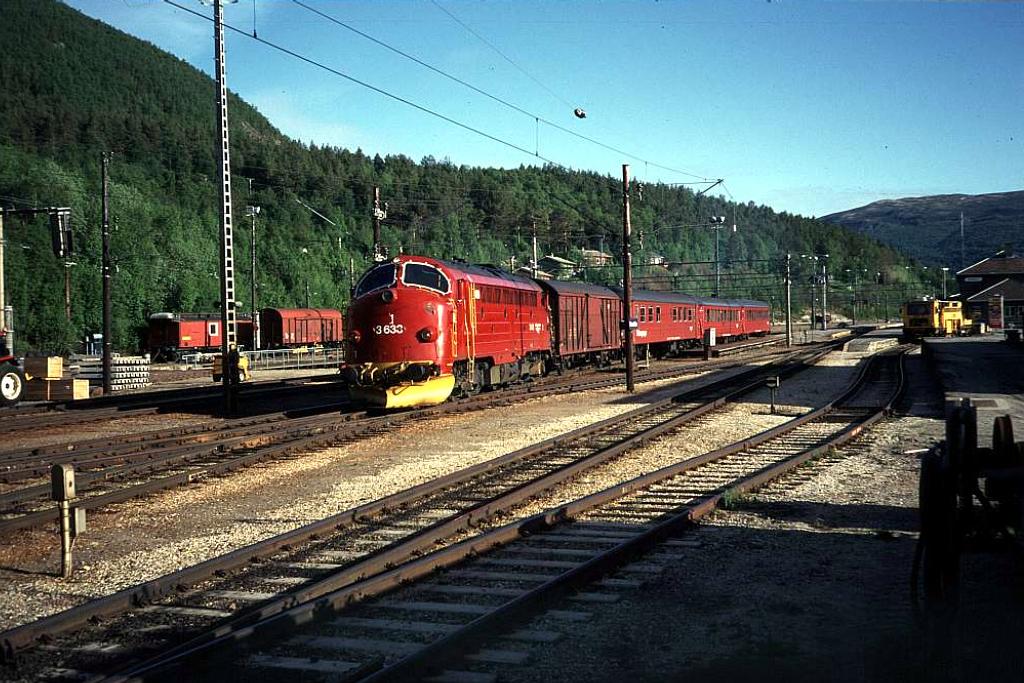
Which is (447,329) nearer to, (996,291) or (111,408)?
(111,408)

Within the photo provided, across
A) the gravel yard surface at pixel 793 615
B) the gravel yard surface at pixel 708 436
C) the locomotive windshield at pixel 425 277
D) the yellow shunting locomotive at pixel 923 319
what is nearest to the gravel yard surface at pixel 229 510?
the gravel yard surface at pixel 708 436

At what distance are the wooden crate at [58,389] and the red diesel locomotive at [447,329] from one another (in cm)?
1335

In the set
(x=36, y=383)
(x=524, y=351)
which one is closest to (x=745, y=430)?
(x=524, y=351)

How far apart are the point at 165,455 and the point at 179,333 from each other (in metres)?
50.1

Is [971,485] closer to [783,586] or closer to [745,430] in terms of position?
[783,586]

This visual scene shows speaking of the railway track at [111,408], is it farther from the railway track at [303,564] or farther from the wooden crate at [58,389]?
the railway track at [303,564]

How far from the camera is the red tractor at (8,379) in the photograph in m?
26.5

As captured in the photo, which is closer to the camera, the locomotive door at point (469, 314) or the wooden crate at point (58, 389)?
the locomotive door at point (469, 314)

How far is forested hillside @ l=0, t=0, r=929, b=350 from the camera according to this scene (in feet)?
231

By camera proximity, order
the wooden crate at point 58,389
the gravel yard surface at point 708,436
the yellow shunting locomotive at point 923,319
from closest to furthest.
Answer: the gravel yard surface at point 708,436, the wooden crate at point 58,389, the yellow shunting locomotive at point 923,319

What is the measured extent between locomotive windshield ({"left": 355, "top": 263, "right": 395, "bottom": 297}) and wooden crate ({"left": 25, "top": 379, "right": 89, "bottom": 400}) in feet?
43.9

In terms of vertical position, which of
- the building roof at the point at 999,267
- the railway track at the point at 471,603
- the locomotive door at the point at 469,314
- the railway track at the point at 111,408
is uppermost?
the building roof at the point at 999,267

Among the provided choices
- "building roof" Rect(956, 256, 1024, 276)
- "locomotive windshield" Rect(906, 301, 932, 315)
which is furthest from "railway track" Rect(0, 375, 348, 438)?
"building roof" Rect(956, 256, 1024, 276)

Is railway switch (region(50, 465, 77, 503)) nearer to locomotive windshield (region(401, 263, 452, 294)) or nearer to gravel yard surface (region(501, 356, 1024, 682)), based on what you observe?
gravel yard surface (region(501, 356, 1024, 682))
